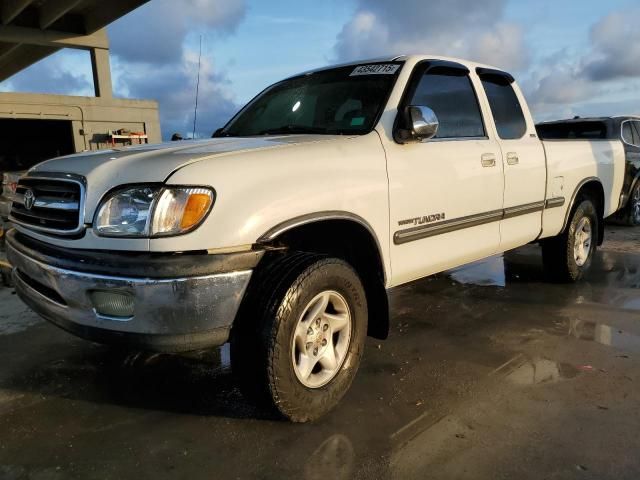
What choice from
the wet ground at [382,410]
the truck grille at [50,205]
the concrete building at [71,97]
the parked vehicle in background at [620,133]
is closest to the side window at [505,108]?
the wet ground at [382,410]

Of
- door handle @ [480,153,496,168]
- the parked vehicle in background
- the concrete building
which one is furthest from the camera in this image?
the concrete building

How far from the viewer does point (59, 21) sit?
924 inches

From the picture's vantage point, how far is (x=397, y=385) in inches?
126

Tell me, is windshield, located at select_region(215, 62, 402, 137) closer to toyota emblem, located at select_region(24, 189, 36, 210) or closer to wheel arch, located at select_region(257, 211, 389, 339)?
wheel arch, located at select_region(257, 211, 389, 339)

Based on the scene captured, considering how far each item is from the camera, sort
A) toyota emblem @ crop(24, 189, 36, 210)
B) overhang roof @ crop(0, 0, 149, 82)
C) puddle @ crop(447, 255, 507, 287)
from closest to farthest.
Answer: toyota emblem @ crop(24, 189, 36, 210) < puddle @ crop(447, 255, 507, 287) < overhang roof @ crop(0, 0, 149, 82)

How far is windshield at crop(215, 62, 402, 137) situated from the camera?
3385mm

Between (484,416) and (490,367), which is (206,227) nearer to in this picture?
(484,416)

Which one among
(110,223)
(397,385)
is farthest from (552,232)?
(110,223)

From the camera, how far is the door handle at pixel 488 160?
12.7ft

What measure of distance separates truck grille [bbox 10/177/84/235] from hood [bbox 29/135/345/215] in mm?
77

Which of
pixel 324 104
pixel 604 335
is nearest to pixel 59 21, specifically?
pixel 324 104

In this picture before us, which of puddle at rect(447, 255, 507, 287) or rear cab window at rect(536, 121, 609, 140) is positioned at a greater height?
rear cab window at rect(536, 121, 609, 140)

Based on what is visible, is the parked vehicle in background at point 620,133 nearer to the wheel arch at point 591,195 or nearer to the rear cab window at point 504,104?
the wheel arch at point 591,195

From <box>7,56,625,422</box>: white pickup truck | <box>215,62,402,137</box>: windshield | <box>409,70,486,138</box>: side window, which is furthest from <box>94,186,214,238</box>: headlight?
<box>409,70,486,138</box>: side window
